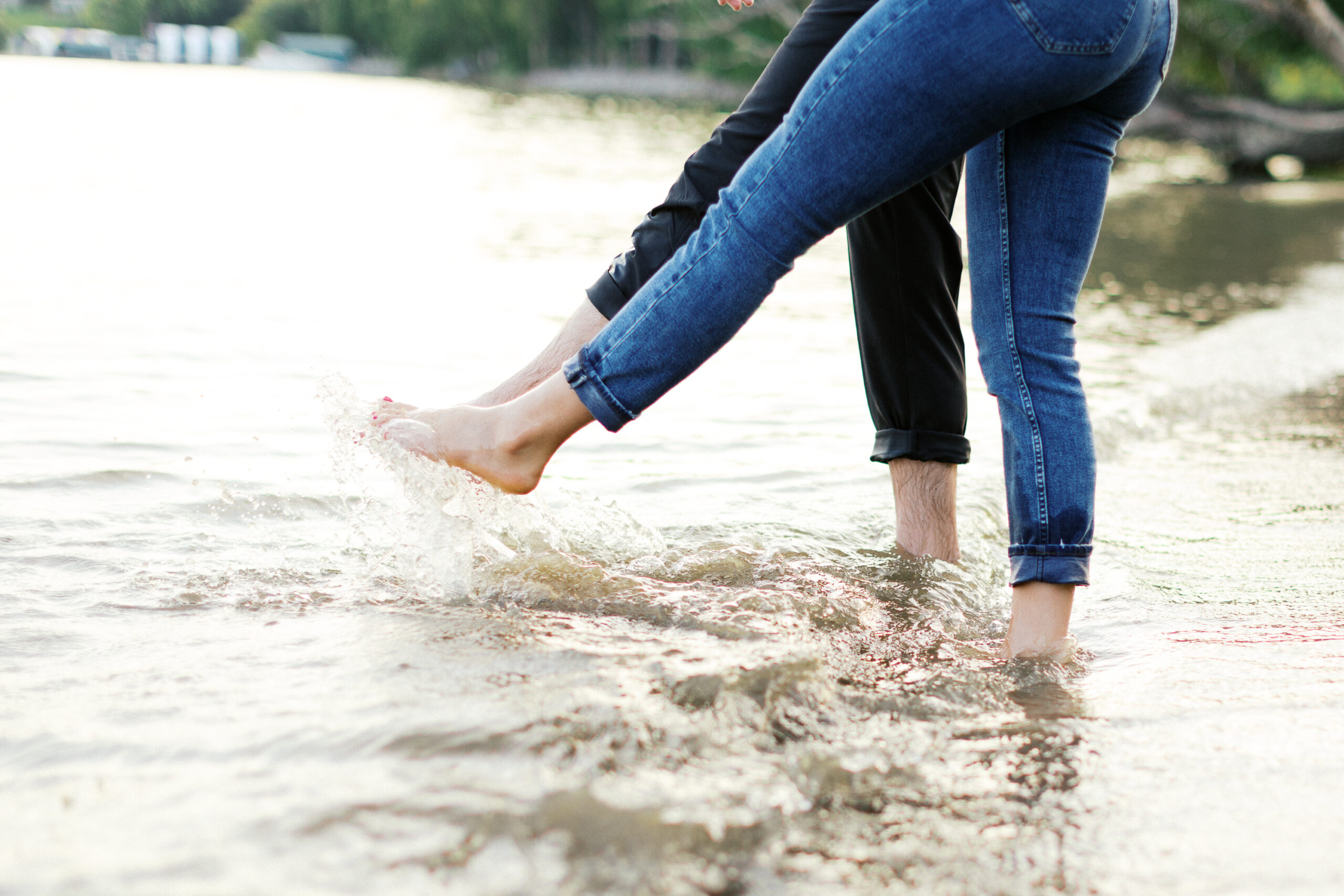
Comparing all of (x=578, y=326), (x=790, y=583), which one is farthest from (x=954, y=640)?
(x=578, y=326)

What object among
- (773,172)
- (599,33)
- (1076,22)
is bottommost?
(773,172)

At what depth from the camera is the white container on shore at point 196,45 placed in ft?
201

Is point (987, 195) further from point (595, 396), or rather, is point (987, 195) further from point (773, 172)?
point (595, 396)

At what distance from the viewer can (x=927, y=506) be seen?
1979 millimetres

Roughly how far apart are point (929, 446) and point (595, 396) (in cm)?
70

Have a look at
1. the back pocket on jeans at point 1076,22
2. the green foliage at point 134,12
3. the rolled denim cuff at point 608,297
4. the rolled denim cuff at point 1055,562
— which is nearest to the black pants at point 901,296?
the rolled denim cuff at point 608,297

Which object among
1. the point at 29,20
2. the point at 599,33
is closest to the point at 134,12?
the point at 29,20

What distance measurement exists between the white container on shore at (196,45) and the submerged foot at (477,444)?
66714 millimetres

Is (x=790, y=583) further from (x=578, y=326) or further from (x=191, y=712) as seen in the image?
(x=191, y=712)

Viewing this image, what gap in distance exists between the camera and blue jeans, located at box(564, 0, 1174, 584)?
1.26 m

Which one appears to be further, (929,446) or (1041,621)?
(929,446)

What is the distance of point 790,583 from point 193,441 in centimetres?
158

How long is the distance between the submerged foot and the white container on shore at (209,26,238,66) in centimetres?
7160

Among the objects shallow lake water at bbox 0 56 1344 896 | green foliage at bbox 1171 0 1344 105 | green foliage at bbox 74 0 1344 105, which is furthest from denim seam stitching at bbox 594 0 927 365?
green foliage at bbox 1171 0 1344 105
